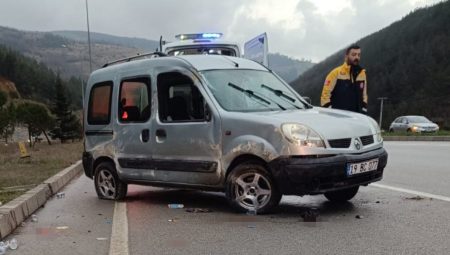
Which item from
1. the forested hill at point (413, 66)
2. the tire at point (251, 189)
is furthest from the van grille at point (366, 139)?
the forested hill at point (413, 66)

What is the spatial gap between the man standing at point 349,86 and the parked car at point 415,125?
25328 millimetres

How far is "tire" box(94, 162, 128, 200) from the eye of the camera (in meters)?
7.91

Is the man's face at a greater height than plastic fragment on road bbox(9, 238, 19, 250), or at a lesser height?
greater

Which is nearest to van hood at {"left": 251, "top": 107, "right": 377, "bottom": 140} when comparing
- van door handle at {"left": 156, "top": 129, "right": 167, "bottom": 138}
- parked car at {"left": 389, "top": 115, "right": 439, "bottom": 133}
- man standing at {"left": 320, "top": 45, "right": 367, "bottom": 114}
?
van door handle at {"left": 156, "top": 129, "right": 167, "bottom": 138}

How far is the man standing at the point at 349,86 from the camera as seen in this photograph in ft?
28.3

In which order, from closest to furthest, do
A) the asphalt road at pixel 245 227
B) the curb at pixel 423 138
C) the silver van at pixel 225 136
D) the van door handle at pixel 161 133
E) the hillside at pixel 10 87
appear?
the asphalt road at pixel 245 227 → the silver van at pixel 225 136 → the van door handle at pixel 161 133 → the curb at pixel 423 138 → the hillside at pixel 10 87

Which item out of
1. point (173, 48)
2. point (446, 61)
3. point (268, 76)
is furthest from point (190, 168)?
point (446, 61)

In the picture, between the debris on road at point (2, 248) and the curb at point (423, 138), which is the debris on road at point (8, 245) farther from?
the curb at point (423, 138)

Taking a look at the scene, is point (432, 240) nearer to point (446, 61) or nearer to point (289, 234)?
point (289, 234)

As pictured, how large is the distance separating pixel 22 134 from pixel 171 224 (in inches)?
2713

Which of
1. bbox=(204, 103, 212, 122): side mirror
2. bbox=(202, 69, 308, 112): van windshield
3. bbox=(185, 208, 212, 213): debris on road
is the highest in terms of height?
bbox=(202, 69, 308, 112): van windshield

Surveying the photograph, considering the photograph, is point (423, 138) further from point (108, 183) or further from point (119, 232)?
point (119, 232)

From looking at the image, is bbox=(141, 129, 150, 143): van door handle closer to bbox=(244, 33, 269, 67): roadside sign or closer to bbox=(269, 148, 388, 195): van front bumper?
bbox=(269, 148, 388, 195): van front bumper

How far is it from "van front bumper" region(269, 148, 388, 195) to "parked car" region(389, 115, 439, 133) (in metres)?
28.3
